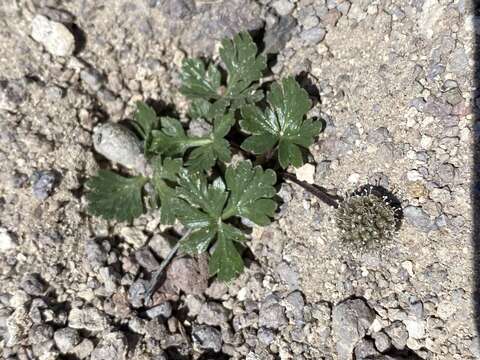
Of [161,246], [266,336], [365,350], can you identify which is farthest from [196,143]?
[365,350]

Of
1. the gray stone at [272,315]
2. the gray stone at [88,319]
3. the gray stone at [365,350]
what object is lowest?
the gray stone at [88,319]

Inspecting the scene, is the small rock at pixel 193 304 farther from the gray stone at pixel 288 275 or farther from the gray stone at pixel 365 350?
the gray stone at pixel 365 350

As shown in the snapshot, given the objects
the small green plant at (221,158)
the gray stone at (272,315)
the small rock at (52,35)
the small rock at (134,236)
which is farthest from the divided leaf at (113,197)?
the gray stone at (272,315)

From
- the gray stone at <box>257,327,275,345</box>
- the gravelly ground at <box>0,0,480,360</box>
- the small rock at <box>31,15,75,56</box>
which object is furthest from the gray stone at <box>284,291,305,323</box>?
the small rock at <box>31,15,75,56</box>

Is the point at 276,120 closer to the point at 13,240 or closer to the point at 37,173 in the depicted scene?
the point at 37,173

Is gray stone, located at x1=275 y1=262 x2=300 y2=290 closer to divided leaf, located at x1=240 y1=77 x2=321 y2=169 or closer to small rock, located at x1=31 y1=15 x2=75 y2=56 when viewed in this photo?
divided leaf, located at x1=240 y1=77 x2=321 y2=169

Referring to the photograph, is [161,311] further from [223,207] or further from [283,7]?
[283,7]
